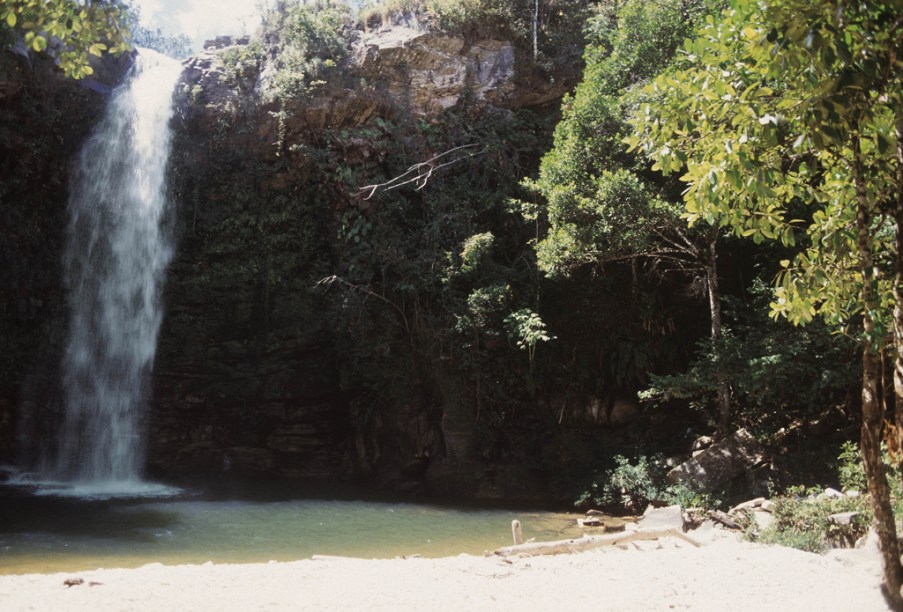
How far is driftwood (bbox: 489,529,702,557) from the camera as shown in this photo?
7.25 meters

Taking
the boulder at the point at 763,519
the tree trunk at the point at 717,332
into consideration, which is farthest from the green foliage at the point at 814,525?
the tree trunk at the point at 717,332

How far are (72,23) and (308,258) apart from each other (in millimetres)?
12142

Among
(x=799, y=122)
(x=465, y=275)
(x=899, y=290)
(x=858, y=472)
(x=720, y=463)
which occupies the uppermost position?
(x=465, y=275)

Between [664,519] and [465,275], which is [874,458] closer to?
[664,519]

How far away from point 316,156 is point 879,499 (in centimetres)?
1434

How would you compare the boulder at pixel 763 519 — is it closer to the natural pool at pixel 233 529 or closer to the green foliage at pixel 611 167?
the natural pool at pixel 233 529

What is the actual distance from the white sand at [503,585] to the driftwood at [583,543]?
2.01ft

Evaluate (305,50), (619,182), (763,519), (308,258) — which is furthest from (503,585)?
(305,50)

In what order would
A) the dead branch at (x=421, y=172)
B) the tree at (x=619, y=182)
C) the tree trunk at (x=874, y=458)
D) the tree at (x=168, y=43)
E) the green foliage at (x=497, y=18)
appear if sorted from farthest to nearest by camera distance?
the tree at (x=168, y=43)
the green foliage at (x=497, y=18)
the dead branch at (x=421, y=172)
the tree at (x=619, y=182)
the tree trunk at (x=874, y=458)

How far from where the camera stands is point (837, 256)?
4.84m

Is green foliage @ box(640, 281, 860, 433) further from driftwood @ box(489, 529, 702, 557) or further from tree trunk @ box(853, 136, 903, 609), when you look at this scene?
tree trunk @ box(853, 136, 903, 609)

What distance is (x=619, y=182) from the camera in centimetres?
1126

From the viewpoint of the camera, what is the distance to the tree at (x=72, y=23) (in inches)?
175

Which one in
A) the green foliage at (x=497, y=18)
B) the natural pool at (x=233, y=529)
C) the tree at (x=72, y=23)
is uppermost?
the green foliage at (x=497, y=18)
